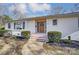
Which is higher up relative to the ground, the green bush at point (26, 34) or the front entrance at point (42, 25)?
the front entrance at point (42, 25)

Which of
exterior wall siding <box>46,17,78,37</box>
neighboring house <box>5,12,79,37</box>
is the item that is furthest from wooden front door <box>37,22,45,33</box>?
exterior wall siding <box>46,17,78,37</box>

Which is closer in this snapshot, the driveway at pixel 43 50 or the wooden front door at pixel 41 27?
the driveway at pixel 43 50

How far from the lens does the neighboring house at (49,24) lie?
815cm

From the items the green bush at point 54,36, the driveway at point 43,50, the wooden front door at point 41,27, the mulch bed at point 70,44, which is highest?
the wooden front door at point 41,27

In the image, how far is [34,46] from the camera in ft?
26.7

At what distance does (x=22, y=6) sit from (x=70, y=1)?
2.87 ft

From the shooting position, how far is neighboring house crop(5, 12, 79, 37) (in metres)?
8.15

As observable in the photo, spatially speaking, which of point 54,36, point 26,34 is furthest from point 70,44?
point 26,34

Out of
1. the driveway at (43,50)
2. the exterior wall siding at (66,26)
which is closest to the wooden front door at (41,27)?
the exterior wall siding at (66,26)

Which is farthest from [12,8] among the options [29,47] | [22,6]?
[29,47]

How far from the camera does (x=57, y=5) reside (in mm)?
8133

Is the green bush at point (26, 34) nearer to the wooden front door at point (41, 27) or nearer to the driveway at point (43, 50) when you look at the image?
the driveway at point (43, 50)
